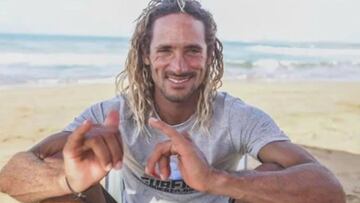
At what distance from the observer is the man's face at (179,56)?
8.42 ft

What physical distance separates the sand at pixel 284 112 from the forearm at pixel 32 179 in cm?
254

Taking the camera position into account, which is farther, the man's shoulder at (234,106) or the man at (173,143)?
the man's shoulder at (234,106)

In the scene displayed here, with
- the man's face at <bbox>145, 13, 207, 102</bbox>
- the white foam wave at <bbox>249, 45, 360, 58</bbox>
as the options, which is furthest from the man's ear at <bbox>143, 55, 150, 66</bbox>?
the white foam wave at <bbox>249, 45, 360, 58</bbox>

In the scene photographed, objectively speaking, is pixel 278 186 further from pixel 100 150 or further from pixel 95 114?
pixel 95 114

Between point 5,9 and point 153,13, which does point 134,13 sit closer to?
point 5,9

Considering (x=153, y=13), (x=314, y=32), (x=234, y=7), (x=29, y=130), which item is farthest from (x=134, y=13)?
(x=153, y=13)

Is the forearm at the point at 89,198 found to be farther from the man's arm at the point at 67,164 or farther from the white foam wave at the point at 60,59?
the white foam wave at the point at 60,59

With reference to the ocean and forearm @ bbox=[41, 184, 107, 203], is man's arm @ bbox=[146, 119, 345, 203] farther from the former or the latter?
the ocean

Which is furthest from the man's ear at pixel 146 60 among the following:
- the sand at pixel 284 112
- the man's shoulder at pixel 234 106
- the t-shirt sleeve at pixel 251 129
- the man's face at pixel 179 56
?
the sand at pixel 284 112

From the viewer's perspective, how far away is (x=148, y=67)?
110 inches

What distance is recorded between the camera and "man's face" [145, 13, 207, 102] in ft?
8.42

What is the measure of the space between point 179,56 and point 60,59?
11816 mm

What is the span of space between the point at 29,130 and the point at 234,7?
1407cm

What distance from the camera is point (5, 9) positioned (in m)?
18.2
